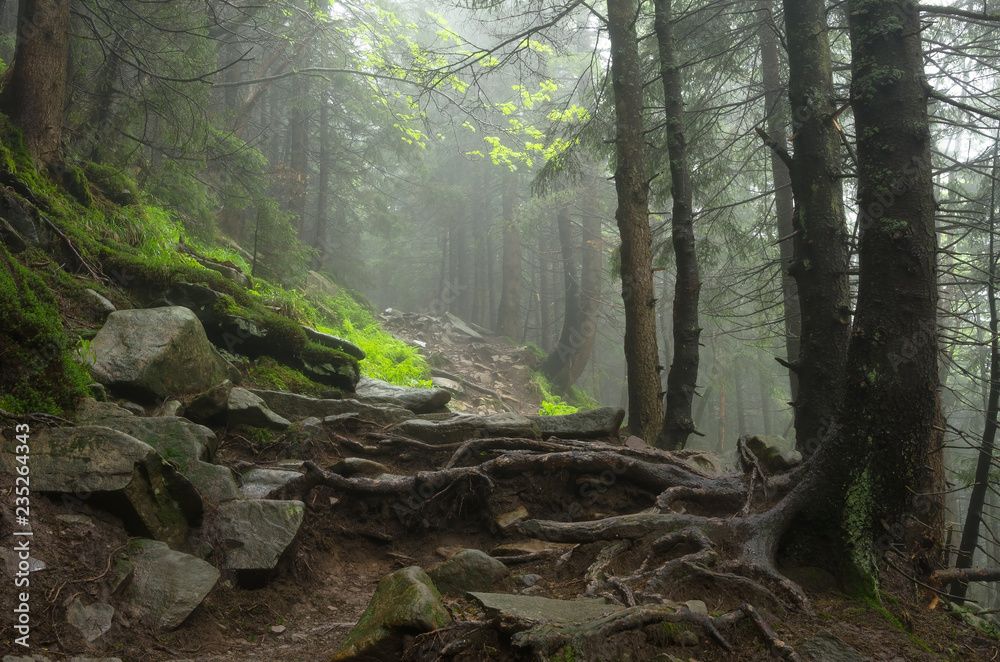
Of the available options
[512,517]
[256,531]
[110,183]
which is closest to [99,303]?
[256,531]

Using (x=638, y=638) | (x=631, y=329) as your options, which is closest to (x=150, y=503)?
(x=638, y=638)

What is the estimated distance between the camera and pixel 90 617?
108 inches

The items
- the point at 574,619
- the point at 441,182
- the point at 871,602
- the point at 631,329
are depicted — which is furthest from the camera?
the point at 441,182

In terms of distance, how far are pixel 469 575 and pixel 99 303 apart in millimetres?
4820

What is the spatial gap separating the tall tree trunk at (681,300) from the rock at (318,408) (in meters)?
3.26

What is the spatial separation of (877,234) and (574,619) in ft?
10.3

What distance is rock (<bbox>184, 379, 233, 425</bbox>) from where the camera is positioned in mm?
5047

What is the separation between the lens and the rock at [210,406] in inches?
199

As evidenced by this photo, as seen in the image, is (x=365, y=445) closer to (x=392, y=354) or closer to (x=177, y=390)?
(x=177, y=390)

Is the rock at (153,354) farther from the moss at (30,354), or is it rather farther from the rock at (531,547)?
the rock at (531,547)

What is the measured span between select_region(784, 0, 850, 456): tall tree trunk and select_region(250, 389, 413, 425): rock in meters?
4.31

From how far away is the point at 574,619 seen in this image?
8.80 ft

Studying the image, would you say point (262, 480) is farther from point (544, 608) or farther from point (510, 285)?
point (510, 285)

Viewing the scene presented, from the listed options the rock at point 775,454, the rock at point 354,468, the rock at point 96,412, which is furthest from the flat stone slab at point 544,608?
the rock at point 775,454
